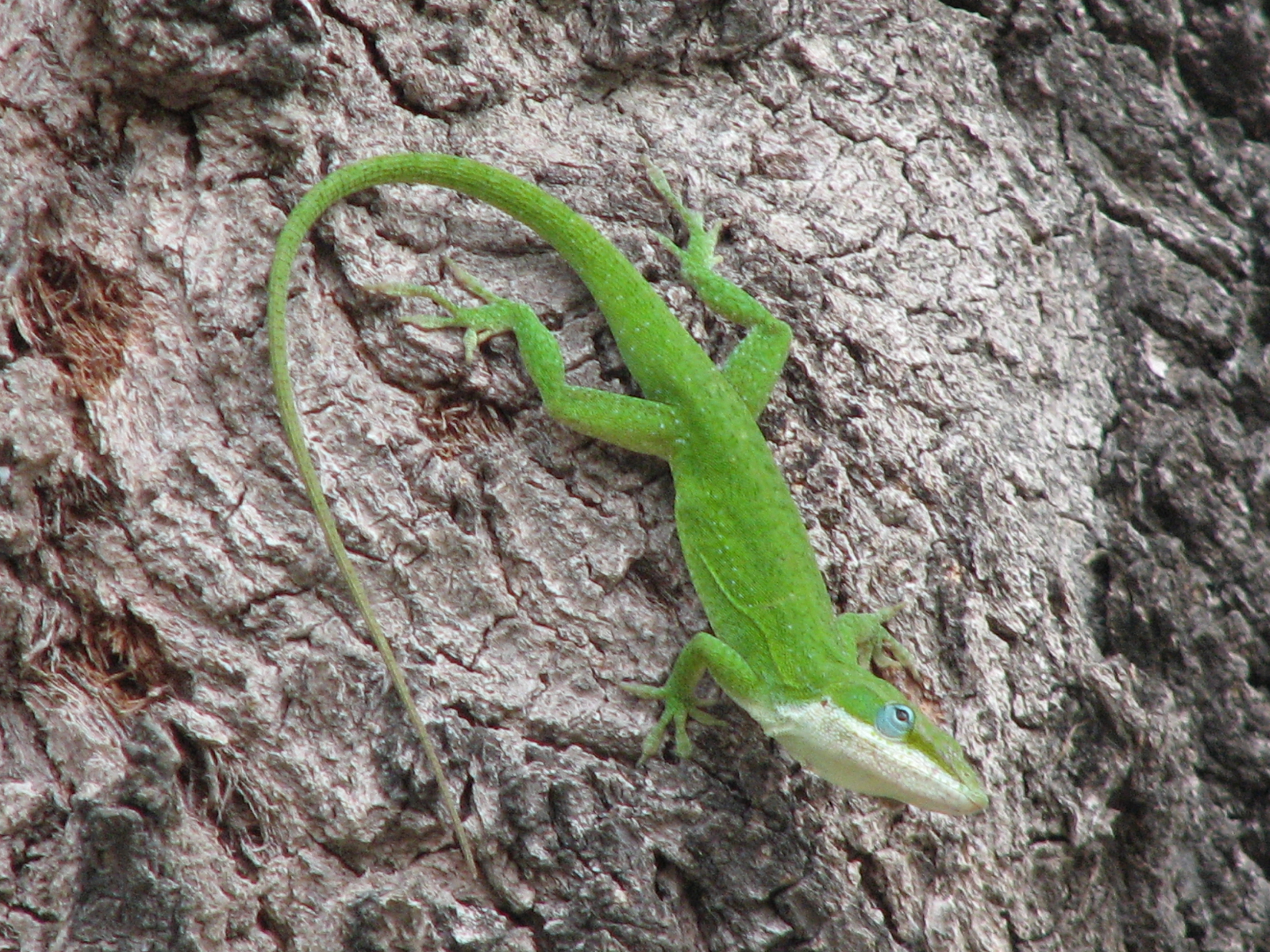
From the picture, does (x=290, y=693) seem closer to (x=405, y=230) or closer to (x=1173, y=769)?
(x=405, y=230)

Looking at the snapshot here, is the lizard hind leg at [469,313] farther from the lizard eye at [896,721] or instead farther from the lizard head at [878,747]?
the lizard eye at [896,721]

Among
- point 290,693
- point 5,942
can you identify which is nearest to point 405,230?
point 290,693

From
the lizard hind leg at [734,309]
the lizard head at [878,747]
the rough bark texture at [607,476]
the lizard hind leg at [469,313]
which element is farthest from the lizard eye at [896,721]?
the lizard hind leg at [469,313]

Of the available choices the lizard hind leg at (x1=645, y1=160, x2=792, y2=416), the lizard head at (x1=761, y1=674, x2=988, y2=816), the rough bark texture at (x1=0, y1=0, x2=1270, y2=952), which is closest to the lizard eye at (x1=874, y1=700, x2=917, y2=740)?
the lizard head at (x1=761, y1=674, x2=988, y2=816)

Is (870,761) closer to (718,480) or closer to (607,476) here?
(718,480)

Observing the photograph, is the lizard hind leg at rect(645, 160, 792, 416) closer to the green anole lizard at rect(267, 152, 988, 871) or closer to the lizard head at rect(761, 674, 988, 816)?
the green anole lizard at rect(267, 152, 988, 871)
